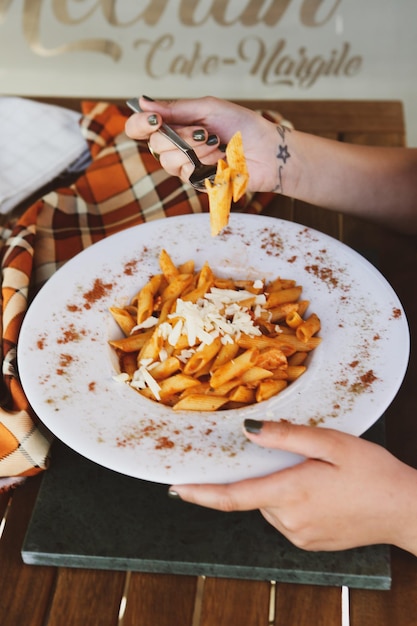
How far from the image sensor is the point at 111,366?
1003 millimetres

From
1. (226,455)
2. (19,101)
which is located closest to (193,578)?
(226,455)

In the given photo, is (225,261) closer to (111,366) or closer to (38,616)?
(111,366)

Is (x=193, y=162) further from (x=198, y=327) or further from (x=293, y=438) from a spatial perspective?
(x=293, y=438)

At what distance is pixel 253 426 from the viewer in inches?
32.6

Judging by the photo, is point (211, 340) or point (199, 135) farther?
point (199, 135)

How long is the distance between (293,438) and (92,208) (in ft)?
2.46

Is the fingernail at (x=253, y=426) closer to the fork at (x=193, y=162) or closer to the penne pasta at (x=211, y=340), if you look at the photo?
the penne pasta at (x=211, y=340)

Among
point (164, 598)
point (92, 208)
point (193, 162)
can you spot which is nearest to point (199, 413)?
point (164, 598)

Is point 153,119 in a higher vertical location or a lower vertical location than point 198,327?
A: higher

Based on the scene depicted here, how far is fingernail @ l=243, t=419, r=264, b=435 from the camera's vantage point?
82 centimetres

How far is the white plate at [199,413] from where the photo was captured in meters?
0.87

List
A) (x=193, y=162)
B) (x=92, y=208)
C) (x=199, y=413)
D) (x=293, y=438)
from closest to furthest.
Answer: (x=293, y=438) → (x=199, y=413) → (x=193, y=162) → (x=92, y=208)

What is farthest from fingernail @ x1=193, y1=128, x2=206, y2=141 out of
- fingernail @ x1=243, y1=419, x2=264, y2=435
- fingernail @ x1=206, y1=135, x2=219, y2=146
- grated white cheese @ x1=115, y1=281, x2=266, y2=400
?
fingernail @ x1=243, y1=419, x2=264, y2=435

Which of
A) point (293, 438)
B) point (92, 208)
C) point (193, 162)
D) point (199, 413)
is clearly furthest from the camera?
point (92, 208)
